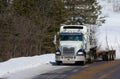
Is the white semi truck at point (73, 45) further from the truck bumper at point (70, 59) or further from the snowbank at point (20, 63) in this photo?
the snowbank at point (20, 63)

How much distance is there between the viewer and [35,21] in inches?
2196

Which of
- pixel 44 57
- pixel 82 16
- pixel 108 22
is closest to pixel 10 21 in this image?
pixel 44 57

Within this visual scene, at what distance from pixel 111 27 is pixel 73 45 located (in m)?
71.5

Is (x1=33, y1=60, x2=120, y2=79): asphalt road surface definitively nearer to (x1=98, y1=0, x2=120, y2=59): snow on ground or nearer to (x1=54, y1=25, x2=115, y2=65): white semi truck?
(x1=54, y1=25, x2=115, y2=65): white semi truck

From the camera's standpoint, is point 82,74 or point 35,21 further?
point 35,21

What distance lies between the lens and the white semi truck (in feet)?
124

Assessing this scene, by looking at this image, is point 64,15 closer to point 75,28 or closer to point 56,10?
point 56,10

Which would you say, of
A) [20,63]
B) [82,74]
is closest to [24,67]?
[20,63]

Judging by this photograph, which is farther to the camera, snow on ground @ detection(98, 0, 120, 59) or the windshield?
snow on ground @ detection(98, 0, 120, 59)

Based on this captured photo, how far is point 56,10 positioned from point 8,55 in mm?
21669

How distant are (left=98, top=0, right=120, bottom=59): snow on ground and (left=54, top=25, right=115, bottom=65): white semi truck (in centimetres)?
2818

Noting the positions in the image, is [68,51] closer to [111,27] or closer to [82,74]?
[82,74]

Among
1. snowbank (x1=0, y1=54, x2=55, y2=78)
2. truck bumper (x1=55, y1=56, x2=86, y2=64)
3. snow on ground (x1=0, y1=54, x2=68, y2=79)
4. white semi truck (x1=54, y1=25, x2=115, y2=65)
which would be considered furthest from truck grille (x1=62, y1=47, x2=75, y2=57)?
snowbank (x1=0, y1=54, x2=55, y2=78)

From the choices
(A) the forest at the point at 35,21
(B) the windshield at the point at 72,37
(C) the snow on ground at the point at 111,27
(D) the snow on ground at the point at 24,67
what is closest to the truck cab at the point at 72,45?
(B) the windshield at the point at 72,37
